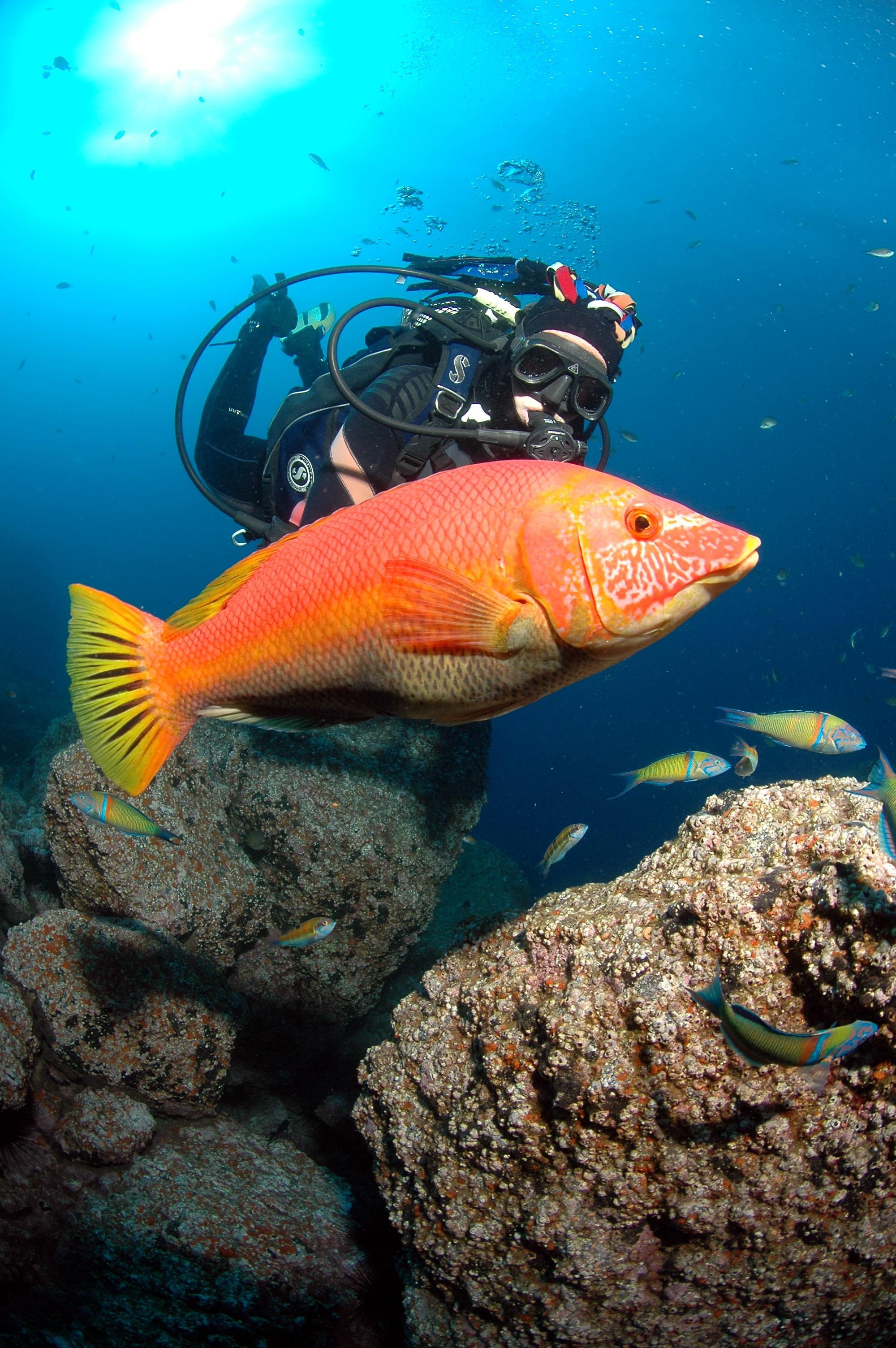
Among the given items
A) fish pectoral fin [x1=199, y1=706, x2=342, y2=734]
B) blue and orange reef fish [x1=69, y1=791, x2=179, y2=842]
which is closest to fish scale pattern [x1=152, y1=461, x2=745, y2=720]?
fish pectoral fin [x1=199, y1=706, x2=342, y2=734]

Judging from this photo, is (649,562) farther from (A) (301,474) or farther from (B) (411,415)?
(A) (301,474)

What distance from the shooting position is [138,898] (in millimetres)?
3408

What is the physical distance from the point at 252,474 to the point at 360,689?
3.79 m

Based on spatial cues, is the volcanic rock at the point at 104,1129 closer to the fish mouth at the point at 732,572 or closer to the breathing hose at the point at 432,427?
the breathing hose at the point at 432,427

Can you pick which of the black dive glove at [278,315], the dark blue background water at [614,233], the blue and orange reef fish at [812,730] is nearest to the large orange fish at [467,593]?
the blue and orange reef fish at [812,730]

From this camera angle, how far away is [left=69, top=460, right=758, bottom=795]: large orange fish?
1.19 m

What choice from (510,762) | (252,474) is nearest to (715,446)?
(510,762)

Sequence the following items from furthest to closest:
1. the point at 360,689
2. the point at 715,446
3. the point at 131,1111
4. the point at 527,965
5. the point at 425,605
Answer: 1. the point at 715,446
2. the point at 131,1111
3. the point at 527,965
4. the point at 360,689
5. the point at 425,605

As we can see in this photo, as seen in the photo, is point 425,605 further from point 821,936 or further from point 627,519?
point 821,936

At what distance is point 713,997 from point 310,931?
8.83 feet

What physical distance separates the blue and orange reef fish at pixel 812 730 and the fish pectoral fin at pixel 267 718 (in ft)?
9.62

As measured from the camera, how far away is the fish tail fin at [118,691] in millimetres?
1546

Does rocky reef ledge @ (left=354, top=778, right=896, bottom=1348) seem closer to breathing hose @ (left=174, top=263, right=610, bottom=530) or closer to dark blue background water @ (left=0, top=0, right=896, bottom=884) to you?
breathing hose @ (left=174, top=263, right=610, bottom=530)

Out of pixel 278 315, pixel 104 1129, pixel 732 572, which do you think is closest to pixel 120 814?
pixel 104 1129
